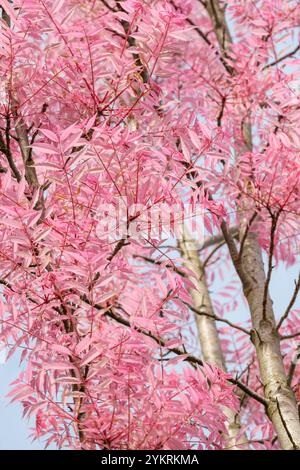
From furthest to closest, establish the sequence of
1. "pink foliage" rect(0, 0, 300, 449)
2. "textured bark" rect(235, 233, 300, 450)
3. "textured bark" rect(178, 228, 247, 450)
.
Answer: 1. "textured bark" rect(178, 228, 247, 450)
2. "textured bark" rect(235, 233, 300, 450)
3. "pink foliage" rect(0, 0, 300, 449)

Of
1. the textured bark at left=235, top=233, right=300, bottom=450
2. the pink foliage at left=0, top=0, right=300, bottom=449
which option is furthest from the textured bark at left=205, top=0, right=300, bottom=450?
the pink foliage at left=0, top=0, right=300, bottom=449

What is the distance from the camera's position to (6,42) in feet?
9.19

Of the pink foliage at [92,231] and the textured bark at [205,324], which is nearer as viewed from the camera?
the pink foliage at [92,231]

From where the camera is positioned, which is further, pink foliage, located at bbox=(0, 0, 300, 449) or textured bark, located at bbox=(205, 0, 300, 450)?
textured bark, located at bbox=(205, 0, 300, 450)

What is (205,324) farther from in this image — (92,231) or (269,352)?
(92,231)

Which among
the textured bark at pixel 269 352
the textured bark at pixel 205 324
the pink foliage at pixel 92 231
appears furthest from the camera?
the textured bark at pixel 205 324

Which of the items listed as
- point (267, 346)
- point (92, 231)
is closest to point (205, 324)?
point (267, 346)

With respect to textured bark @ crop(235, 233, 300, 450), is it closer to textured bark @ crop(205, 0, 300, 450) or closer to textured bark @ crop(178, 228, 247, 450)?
textured bark @ crop(205, 0, 300, 450)

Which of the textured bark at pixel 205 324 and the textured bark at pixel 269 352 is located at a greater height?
the textured bark at pixel 205 324

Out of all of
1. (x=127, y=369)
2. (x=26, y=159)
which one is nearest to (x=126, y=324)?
(x=127, y=369)

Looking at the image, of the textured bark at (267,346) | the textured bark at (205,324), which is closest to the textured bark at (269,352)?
the textured bark at (267,346)

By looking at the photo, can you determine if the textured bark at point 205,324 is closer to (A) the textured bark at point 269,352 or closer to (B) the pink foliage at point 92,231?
(A) the textured bark at point 269,352

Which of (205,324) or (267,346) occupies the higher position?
(205,324)
